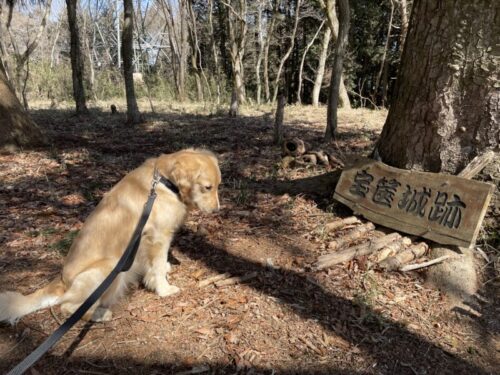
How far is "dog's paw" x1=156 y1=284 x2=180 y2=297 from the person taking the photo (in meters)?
3.21

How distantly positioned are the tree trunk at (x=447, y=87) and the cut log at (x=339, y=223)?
753 millimetres

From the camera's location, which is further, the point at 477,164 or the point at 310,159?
the point at 310,159

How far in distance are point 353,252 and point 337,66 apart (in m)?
4.70

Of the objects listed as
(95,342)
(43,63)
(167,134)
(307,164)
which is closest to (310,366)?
(95,342)

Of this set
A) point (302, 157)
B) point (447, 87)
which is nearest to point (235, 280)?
point (447, 87)

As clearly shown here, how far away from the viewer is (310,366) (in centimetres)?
253

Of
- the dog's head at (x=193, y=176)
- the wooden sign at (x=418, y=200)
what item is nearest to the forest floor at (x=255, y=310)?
the wooden sign at (x=418, y=200)

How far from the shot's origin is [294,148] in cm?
631

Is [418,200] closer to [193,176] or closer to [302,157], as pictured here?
[193,176]

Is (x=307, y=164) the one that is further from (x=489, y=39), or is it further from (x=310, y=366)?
(x=310, y=366)

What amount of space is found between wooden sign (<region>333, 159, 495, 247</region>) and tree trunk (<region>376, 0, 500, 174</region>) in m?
0.21

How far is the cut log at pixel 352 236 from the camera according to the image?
3760 millimetres

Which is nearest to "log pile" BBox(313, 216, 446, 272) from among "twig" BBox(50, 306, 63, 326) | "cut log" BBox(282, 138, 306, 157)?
"twig" BBox(50, 306, 63, 326)

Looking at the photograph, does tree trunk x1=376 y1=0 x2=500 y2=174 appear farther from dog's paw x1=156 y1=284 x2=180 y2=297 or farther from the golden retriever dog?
dog's paw x1=156 y1=284 x2=180 y2=297
